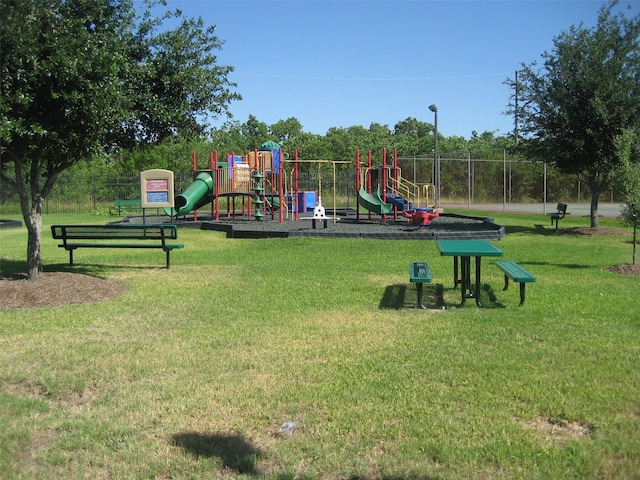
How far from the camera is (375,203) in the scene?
2225cm

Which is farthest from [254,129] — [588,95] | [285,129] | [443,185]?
[588,95]

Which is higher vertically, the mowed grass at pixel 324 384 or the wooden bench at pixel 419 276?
the wooden bench at pixel 419 276

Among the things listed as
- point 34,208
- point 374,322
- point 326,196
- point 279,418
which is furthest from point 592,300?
point 326,196

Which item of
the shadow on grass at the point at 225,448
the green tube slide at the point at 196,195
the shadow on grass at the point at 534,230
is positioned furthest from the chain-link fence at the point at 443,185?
the shadow on grass at the point at 225,448

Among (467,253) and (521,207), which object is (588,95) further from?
(521,207)

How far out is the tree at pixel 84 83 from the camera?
7.83 metres

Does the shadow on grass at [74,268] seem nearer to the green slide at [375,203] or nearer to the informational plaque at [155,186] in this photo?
the informational plaque at [155,186]

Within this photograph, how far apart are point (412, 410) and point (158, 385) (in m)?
1.99

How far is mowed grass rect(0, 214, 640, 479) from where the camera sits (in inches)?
149

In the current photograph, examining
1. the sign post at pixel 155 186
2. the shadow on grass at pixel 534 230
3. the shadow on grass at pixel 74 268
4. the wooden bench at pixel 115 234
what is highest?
the sign post at pixel 155 186

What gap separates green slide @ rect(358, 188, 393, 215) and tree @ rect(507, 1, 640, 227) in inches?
204

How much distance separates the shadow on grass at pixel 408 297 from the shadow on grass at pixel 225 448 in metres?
4.19

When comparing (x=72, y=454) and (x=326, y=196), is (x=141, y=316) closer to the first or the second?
(x=72, y=454)

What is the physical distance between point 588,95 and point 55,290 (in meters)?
15.8
